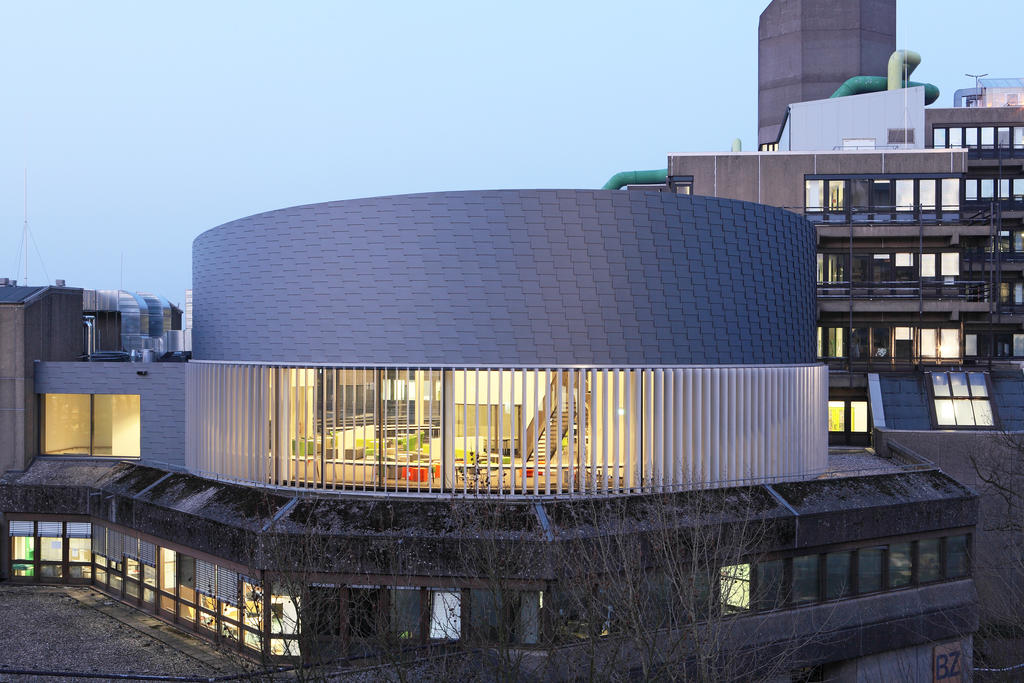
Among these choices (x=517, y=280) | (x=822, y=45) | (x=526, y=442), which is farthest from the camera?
(x=822, y=45)

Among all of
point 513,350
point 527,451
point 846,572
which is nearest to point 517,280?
point 513,350

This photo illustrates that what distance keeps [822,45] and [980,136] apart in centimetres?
2016

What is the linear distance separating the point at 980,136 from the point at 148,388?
46.7 meters

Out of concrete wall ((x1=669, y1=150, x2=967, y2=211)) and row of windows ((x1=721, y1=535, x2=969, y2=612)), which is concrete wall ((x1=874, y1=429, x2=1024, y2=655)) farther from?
concrete wall ((x1=669, y1=150, x2=967, y2=211))

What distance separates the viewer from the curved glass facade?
59.4 ft

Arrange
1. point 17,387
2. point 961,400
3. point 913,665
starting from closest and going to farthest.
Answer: point 913,665 < point 17,387 < point 961,400

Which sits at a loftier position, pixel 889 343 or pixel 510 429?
pixel 889 343

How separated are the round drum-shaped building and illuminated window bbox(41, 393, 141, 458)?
660 centimetres

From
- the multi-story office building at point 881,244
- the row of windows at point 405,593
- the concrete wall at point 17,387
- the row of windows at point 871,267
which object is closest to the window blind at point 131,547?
the row of windows at point 405,593

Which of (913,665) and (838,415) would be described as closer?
(913,665)

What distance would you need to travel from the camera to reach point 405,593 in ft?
54.6

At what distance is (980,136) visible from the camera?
48.9 metres

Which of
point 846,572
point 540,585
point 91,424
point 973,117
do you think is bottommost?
point 846,572

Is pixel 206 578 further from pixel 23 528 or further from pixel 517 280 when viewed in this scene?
pixel 517 280
